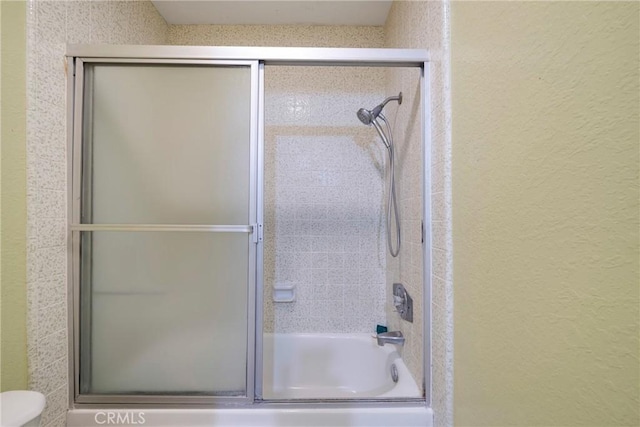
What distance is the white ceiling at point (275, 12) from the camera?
167 cm

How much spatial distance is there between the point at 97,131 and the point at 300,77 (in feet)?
3.95

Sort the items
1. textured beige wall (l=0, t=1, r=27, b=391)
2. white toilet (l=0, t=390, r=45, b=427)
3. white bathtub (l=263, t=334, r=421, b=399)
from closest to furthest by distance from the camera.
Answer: white toilet (l=0, t=390, r=45, b=427) → textured beige wall (l=0, t=1, r=27, b=391) → white bathtub (l=263, t=334, r=421, b=399)

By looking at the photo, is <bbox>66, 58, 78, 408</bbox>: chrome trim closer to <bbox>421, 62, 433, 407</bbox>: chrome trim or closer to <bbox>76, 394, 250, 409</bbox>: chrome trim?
<bbox>76, 394, 250, 409</bbox>: chrome trim

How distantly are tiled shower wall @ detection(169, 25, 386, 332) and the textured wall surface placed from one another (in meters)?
0.32

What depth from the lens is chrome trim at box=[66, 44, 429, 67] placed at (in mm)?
1018

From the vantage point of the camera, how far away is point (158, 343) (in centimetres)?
104

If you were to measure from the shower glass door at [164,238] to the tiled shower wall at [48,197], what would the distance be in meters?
0.06

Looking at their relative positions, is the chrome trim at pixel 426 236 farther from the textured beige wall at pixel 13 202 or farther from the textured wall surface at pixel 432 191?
the textured beige wall at pixel 13 202

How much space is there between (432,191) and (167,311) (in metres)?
1.10

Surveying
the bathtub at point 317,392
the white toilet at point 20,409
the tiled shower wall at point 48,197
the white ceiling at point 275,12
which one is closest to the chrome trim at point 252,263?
the bathtub at point 317,392

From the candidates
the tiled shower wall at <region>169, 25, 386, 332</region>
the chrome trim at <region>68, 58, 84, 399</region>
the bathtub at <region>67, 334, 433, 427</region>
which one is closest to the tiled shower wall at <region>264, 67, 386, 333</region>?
the tiled shower wall at <region>169, 25, 386, 332</region>

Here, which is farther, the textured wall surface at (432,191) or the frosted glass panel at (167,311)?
the frosted glass panel at (167,311)

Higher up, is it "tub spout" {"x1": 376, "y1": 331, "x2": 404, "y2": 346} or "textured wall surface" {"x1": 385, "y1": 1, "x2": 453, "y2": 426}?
"textured wall surface" {"x1": 385, "y1": 1, "x2": 453, "y2": 426}

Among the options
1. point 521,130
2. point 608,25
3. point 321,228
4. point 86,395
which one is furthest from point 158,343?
point 608,25
